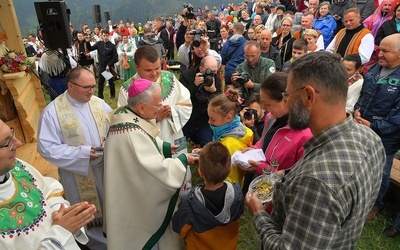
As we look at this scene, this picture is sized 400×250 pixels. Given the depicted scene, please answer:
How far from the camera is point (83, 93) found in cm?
274

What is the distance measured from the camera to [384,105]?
3143mm

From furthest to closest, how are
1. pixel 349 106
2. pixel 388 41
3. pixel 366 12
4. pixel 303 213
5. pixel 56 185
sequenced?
pixel 366 12, pixel 349 106, pixel 388 41, pixel 56 185, pixel 303 213

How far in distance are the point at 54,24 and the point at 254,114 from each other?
3.45 m

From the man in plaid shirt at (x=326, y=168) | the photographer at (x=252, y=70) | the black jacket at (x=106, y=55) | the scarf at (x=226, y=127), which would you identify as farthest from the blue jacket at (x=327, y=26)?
the man in plaid shirt at (x=326, y=168)

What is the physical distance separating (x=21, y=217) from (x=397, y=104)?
3.50 m

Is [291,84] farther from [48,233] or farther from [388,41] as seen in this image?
[388,41]

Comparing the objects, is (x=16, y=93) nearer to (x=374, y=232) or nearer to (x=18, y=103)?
(x=18, y=103)

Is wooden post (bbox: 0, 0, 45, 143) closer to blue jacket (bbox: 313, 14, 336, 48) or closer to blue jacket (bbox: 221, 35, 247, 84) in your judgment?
blue jacket (bbox: 221, 35, 247, 84)

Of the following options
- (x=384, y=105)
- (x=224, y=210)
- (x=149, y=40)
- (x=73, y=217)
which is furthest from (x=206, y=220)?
(x=149, y=40)

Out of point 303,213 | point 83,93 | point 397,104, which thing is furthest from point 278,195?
point 397,104

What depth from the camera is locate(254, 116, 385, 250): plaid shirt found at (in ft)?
3.83

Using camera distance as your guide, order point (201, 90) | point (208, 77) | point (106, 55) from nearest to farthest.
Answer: point (208, 77) → point (201, 90) → point (106, 55)

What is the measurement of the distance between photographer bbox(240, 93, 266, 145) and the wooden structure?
275 centimetres

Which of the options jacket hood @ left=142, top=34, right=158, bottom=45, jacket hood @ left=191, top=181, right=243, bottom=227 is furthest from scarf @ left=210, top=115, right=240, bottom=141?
jacket hood @ left=142, top=34, right=158, bottom=45
